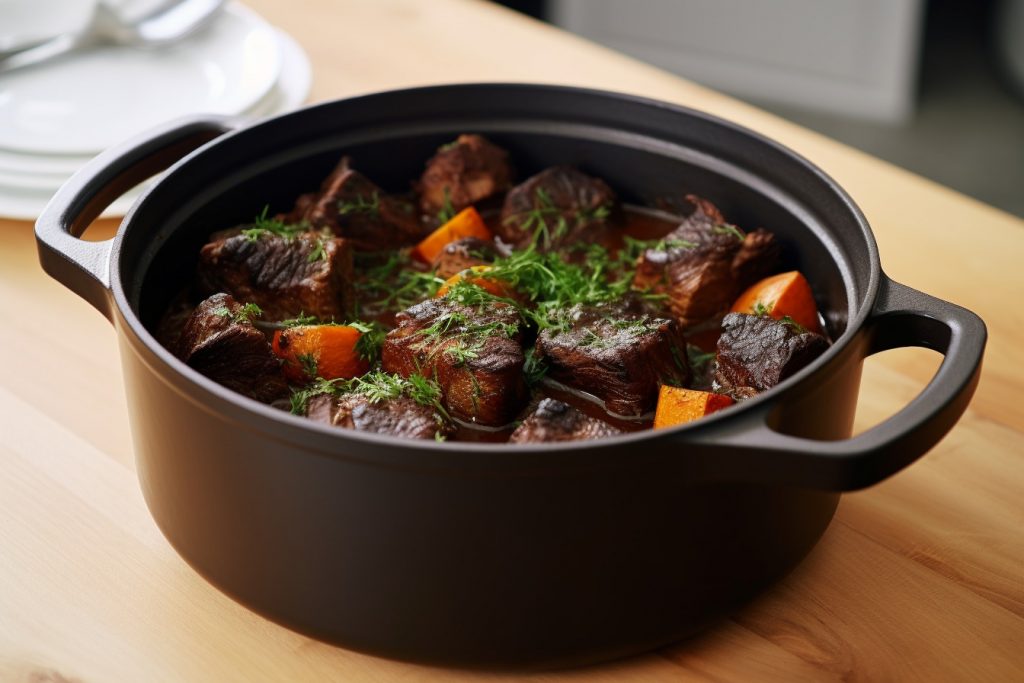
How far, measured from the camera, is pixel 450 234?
6.47 feet

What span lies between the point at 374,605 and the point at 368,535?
0.10 metres

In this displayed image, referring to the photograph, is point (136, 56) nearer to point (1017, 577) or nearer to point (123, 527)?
point (123, 527)

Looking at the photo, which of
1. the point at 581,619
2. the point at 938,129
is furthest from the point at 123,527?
the point at 938,129

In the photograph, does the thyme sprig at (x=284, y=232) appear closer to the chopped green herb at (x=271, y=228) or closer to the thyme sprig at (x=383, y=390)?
the chopped green herb at (x=271, y=228)

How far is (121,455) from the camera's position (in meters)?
1.75

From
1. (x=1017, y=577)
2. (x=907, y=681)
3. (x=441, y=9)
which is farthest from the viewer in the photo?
(x=441, y=9)

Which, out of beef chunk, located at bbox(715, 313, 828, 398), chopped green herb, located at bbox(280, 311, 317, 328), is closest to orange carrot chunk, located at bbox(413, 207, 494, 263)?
→ chopped green herb, located at bbox(280, 311, 317, 328)

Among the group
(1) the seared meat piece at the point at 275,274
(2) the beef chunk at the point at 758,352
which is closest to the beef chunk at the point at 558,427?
(2) the beef chunk at the point at 758,352

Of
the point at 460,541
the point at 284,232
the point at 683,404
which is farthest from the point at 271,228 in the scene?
the point at 460,541

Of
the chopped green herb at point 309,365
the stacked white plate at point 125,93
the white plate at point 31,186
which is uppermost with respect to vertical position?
the chopped green herb at point 309,365

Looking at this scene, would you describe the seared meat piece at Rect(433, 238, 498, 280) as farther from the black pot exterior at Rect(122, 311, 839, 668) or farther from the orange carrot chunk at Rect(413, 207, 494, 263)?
the black pot exterior at Rect(122, 311, 839, 668)

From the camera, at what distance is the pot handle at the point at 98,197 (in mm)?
1463

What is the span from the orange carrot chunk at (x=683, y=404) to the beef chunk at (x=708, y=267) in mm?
255

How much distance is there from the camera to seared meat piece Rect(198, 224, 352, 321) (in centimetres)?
176
